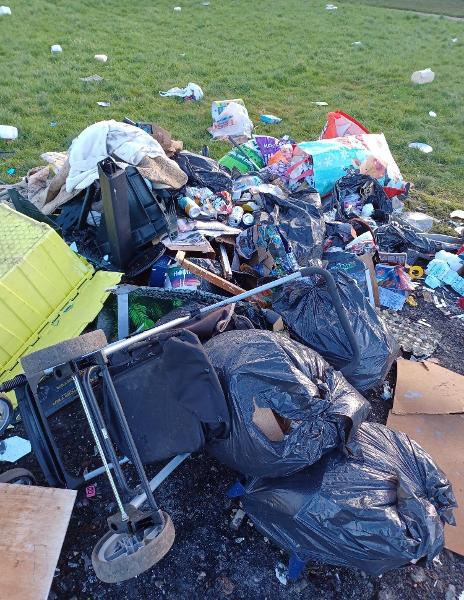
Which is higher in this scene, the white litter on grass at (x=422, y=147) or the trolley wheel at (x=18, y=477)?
the trolley wheel at (x=18, y=477)

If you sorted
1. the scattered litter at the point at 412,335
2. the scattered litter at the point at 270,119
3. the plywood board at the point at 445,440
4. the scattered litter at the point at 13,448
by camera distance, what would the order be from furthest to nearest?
the scattered litter at the point at 270,119 → the scattered litter at the point at 412,335 → the scattered litter at the point at 13,448 → the plywood board at the point at 445,440

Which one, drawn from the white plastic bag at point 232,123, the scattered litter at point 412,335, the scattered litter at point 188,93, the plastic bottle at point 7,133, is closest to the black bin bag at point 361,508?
the scattered litter at point 412,335

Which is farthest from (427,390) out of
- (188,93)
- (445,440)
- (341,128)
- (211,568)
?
(188,93)

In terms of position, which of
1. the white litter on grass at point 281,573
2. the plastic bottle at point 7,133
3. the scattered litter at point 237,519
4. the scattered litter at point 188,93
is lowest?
the white litter on grass at point 281,573

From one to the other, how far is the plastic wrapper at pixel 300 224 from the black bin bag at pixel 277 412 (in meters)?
1.29

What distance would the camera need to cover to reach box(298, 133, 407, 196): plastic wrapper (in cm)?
440

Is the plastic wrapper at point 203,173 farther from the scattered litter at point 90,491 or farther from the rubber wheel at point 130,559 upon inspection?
the rubber wheel at point 130,559

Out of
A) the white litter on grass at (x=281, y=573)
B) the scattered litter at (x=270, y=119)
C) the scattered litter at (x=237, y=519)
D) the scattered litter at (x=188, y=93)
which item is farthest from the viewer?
the scattered litter at (x=188, y=93)

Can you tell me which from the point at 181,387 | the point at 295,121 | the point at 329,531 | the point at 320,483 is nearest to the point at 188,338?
the point at 181,387

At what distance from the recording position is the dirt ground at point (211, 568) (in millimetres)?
2105

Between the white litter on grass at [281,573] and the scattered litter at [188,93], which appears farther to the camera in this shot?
the scattered litter at [188,93]

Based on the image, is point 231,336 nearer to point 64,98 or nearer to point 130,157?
point 130,157

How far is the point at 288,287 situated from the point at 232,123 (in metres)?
3.40

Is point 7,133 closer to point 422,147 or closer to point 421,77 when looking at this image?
point 422,147
